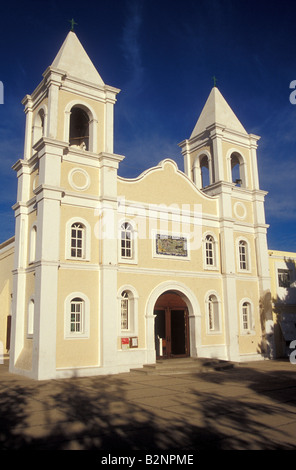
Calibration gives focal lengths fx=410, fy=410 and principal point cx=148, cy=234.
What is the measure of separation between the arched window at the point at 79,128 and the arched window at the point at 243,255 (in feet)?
32.6

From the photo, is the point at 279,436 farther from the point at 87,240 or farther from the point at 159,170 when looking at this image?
the point at 159,170

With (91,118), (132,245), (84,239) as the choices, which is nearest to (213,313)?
(132,245)

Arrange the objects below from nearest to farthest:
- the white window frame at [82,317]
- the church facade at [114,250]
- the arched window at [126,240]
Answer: the white window frame at [82,317] → the church facade at [114,250] → the arched window at [126,240]

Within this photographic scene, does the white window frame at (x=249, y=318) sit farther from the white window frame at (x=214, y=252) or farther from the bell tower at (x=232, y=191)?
the white window frame at (x=214, y=252)

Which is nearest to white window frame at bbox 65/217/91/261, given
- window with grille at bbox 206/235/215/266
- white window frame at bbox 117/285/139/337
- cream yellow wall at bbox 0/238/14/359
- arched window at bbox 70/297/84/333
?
arched window at bbox 70/297/84/333

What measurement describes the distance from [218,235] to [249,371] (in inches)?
288

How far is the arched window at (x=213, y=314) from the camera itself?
68.1 feet

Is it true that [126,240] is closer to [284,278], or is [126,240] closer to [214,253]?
[214,253]

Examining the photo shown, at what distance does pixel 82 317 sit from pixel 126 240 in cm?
401

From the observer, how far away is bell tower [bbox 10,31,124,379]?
51.0 ft

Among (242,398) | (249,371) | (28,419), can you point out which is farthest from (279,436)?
(249,371)

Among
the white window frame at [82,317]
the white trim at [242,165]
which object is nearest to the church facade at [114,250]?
the white window frame at [82,317]

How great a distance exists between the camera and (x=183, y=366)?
57.0 feet
